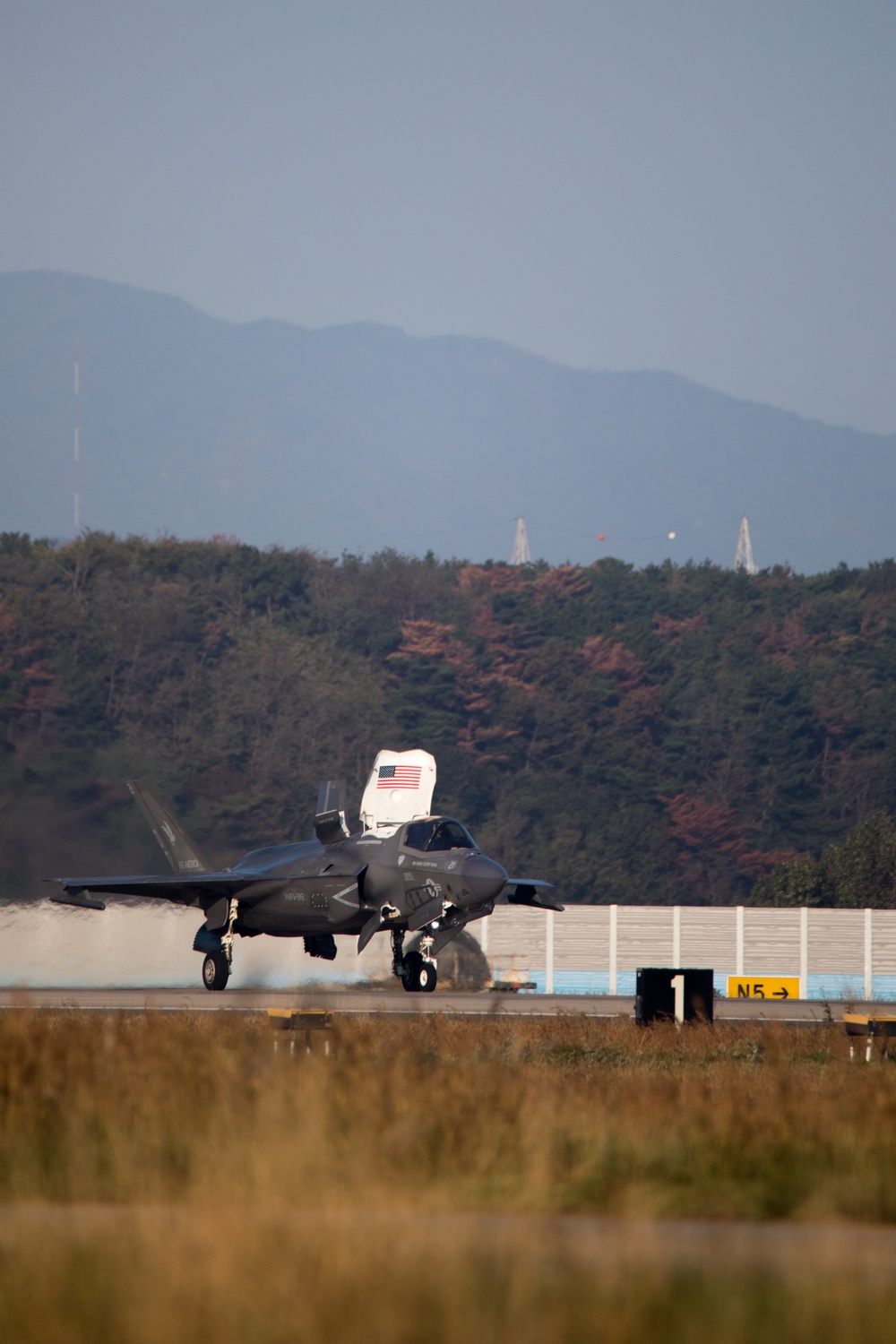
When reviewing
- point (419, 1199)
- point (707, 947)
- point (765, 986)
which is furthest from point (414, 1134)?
point (765, 986)

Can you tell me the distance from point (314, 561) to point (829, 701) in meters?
32.8

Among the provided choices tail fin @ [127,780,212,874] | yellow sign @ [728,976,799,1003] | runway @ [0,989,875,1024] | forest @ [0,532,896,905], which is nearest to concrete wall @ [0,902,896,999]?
yellow sign @ [728,976,799,1003]

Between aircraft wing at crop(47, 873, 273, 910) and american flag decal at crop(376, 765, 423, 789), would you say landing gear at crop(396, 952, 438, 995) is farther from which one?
american flag decal at crop(376, 765, 423, 789)

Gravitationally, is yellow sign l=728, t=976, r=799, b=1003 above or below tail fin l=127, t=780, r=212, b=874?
below

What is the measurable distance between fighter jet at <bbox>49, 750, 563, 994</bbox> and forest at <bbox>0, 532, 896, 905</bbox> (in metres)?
35.6

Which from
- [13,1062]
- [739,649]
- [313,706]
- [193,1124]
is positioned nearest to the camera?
[193,1124]

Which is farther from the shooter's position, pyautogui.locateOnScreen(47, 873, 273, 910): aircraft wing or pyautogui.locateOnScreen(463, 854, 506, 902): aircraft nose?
pyautogui.locateOnScreen(47, 873, 273, 910): aircraft wing

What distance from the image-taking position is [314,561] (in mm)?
94062

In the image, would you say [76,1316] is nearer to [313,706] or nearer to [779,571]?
[313,706]

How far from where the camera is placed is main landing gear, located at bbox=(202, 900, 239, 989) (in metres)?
29.5

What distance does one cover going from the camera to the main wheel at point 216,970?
2997 centimetres

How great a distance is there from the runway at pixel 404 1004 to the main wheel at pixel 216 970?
0.29 m

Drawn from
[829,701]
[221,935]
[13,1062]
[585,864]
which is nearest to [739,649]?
[829,701]

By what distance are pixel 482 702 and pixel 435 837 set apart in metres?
58.1
